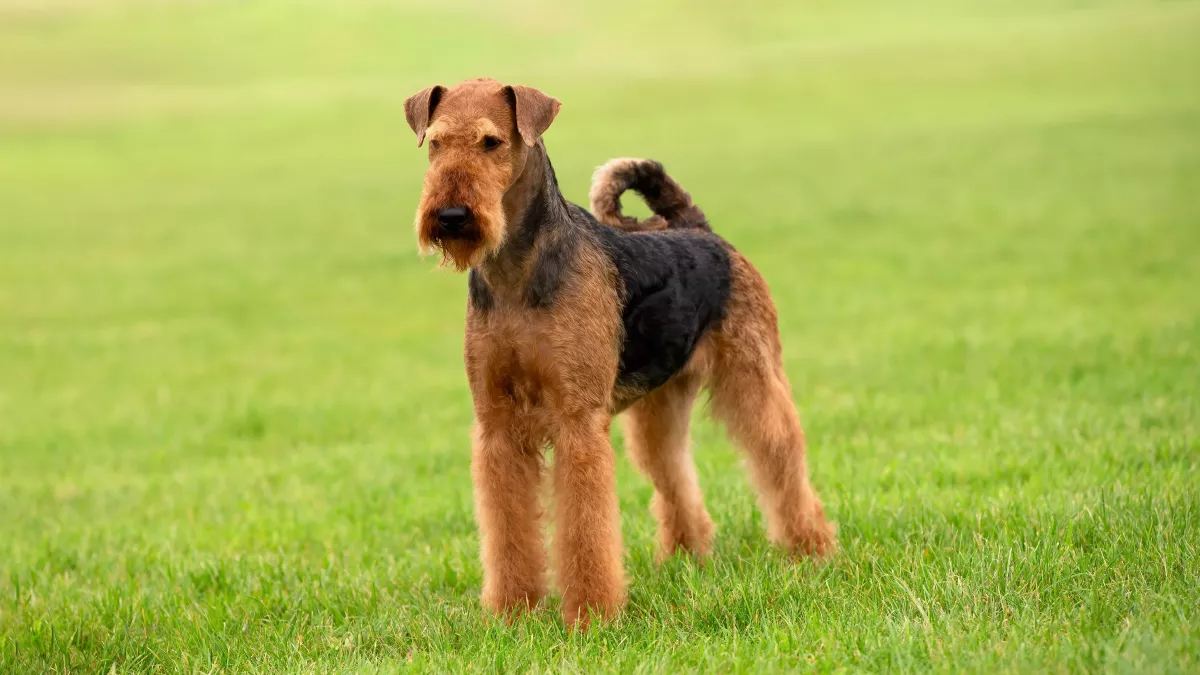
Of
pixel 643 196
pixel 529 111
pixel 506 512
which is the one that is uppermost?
pixel 529 111

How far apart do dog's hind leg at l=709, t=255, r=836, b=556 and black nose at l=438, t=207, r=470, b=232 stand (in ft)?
5.50

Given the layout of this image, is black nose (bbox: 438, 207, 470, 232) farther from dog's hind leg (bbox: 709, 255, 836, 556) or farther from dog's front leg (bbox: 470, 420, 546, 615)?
dog's hind leg (bbox: 709, 255, 836, 556)

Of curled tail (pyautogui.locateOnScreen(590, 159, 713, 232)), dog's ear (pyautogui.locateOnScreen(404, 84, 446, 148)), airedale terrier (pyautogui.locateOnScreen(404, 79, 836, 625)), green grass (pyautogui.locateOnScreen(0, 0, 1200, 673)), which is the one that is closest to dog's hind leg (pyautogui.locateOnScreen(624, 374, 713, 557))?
green grass (pyautogui.locateOnScreen(0, 0, 1200, 673))

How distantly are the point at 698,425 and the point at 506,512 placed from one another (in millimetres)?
5572

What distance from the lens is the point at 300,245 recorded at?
24.2 meters

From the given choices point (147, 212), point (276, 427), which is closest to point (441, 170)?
point (276, 427)

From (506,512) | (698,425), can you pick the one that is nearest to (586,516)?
(506,512)

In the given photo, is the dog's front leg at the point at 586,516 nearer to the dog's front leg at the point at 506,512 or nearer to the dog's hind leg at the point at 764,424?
the dog's front leg at the point at 506,512

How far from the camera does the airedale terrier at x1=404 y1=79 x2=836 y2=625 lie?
4422 millimetres

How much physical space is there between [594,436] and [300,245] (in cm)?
2063

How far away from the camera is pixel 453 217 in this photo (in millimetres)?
4227

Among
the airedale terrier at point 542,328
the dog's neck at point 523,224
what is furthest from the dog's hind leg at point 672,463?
the dog's neck at point 523,224

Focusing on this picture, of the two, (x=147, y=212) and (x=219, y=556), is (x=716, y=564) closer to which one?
(x=219, y=556)

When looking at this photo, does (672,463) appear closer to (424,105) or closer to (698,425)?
(424,105)
